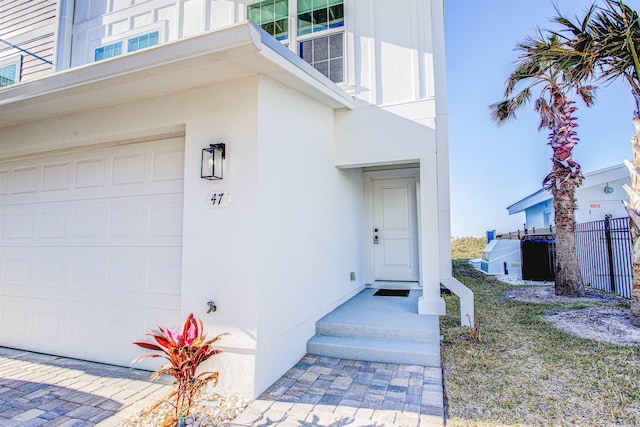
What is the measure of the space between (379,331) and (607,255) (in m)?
6.47

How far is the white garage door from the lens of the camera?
13.2ft

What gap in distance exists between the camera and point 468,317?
491 centimetres

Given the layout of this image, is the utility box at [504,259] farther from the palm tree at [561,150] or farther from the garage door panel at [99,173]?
the garage door panel at [99,173]

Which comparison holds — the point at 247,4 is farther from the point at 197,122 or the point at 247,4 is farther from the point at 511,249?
the point at 511,249

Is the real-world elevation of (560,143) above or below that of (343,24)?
below

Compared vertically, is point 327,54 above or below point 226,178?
above

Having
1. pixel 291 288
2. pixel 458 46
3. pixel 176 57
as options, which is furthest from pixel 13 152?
pixel 458 46

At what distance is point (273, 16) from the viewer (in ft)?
20.7

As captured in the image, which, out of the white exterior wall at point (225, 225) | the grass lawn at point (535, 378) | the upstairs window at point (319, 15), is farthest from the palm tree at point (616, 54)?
the white exterior wall at point (225, 225)

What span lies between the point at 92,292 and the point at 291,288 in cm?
261

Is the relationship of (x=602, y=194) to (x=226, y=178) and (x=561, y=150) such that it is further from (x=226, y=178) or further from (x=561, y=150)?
(x=226, y=178)

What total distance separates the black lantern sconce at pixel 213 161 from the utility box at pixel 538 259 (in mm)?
9018

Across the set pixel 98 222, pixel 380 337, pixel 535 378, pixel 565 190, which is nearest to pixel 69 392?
pixel 98 222

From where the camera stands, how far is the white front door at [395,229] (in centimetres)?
686
